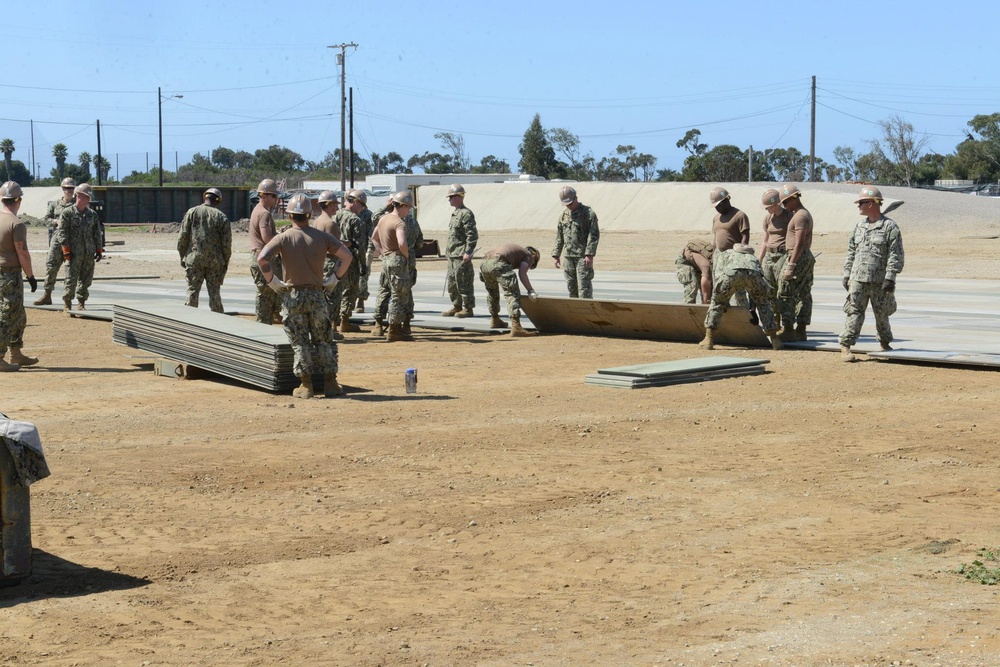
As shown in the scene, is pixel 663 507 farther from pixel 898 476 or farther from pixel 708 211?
pixel 708 211

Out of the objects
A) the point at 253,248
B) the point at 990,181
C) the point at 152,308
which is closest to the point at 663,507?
the point at 152,308

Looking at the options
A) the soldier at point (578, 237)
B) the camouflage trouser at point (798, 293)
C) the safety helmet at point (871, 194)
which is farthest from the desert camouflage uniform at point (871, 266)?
the soldier at point (578, 237)

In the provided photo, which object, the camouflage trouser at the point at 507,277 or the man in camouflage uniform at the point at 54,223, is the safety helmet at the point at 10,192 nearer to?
the man in camouflage uniform at the point at 54,223

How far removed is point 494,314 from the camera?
18.5 m

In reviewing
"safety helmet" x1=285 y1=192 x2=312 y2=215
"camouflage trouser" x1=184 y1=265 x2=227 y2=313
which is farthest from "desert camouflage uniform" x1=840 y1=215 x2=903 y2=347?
"camouflage trouser" x1=184 y1=265 x2=227 y2=313

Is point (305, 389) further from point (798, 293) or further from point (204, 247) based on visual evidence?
point (798, 293)

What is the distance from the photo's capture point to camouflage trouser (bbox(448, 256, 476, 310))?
1983 cm

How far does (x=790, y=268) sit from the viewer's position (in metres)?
15.4

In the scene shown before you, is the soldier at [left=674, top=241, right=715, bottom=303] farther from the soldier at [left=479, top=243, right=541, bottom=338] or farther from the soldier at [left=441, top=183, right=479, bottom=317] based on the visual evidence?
the soldier at [left=441, top=183, right=479, bottom=317]

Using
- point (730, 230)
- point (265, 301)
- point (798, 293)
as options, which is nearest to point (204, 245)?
point (265, 301)

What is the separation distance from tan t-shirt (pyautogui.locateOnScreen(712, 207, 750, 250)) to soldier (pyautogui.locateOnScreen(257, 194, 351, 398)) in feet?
18.7

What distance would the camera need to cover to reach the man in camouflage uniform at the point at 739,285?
15.0m

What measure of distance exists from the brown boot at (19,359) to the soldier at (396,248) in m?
4.39

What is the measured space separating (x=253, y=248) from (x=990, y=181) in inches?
3114
